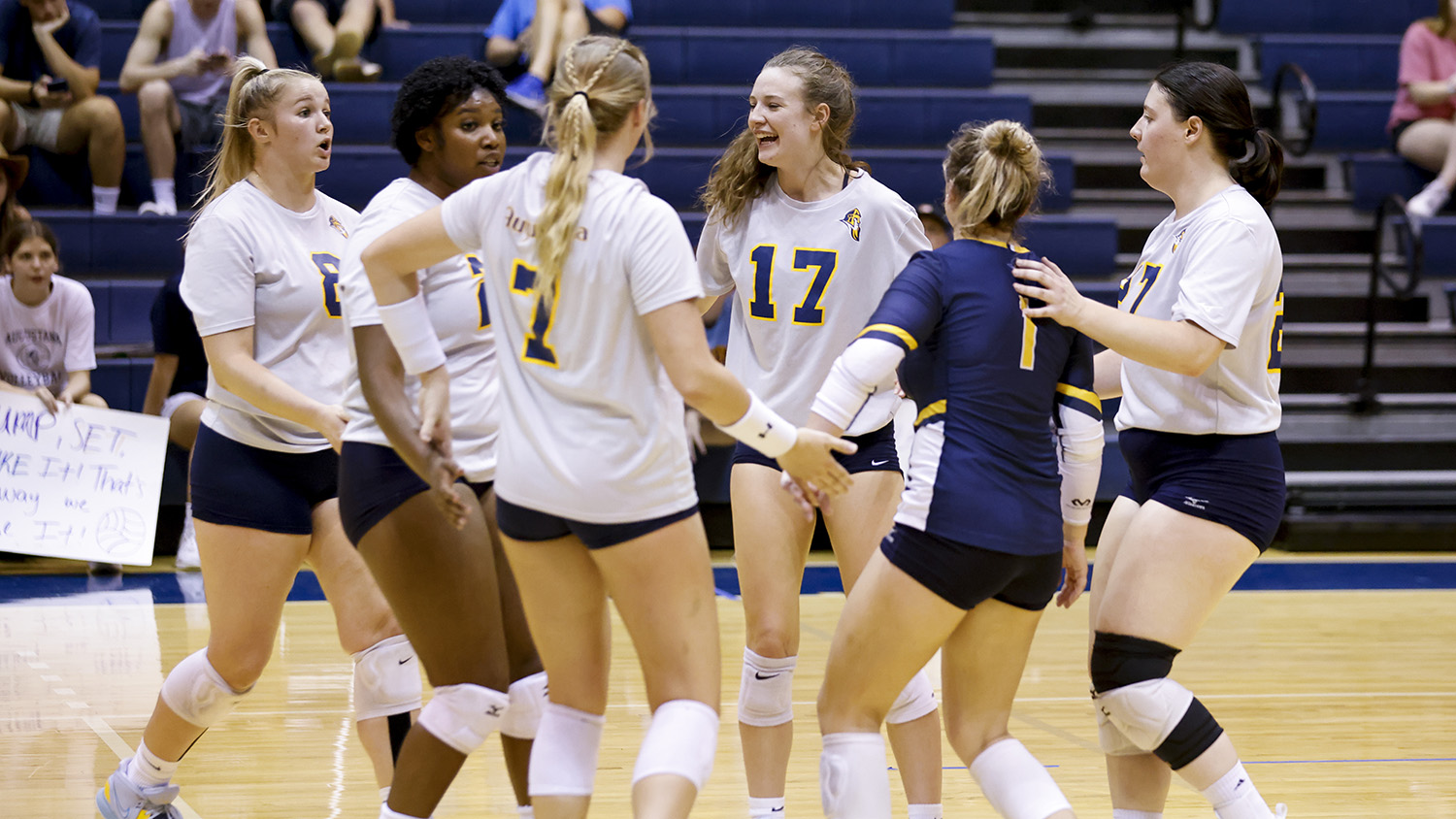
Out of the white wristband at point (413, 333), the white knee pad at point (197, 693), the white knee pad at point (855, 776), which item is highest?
the white wristband at point (413, 333)

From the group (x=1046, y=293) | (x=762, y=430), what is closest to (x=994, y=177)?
(x=1046, y=293)

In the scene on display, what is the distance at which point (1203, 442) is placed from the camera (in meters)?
2.95

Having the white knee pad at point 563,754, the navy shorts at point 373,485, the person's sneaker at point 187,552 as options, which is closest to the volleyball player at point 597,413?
the white knee pad at point 563,754

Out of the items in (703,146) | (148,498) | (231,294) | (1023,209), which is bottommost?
(148,498)

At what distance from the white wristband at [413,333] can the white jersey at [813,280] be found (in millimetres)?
915

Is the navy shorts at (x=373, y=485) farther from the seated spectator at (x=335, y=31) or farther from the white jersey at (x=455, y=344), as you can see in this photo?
the seated spectator at (x=335, y=31)

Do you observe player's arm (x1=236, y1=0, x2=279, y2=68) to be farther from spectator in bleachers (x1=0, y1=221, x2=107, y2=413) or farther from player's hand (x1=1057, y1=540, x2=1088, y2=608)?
player's hand (x1=1057, y1=540, x2=1088, y2=608)

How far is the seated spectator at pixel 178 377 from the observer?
6355 mm

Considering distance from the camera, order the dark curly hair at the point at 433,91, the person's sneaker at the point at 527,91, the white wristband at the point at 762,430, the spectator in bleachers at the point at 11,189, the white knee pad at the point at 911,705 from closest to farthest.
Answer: the white wristband at the point at 762,430 < the dark curly hair at the point at 433,91 < the white knee pad at the point at 911,705 < the spectator in bleachers at the point at 11,189 < the person's sneaker at the point at 527,91

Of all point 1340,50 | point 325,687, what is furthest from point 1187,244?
point 1340,50

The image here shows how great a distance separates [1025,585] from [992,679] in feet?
0.63

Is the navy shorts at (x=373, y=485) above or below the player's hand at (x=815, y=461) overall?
below

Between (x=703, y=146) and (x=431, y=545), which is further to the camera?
(x=703, y=146)

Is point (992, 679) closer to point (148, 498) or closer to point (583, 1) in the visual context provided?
point (148, 498)
